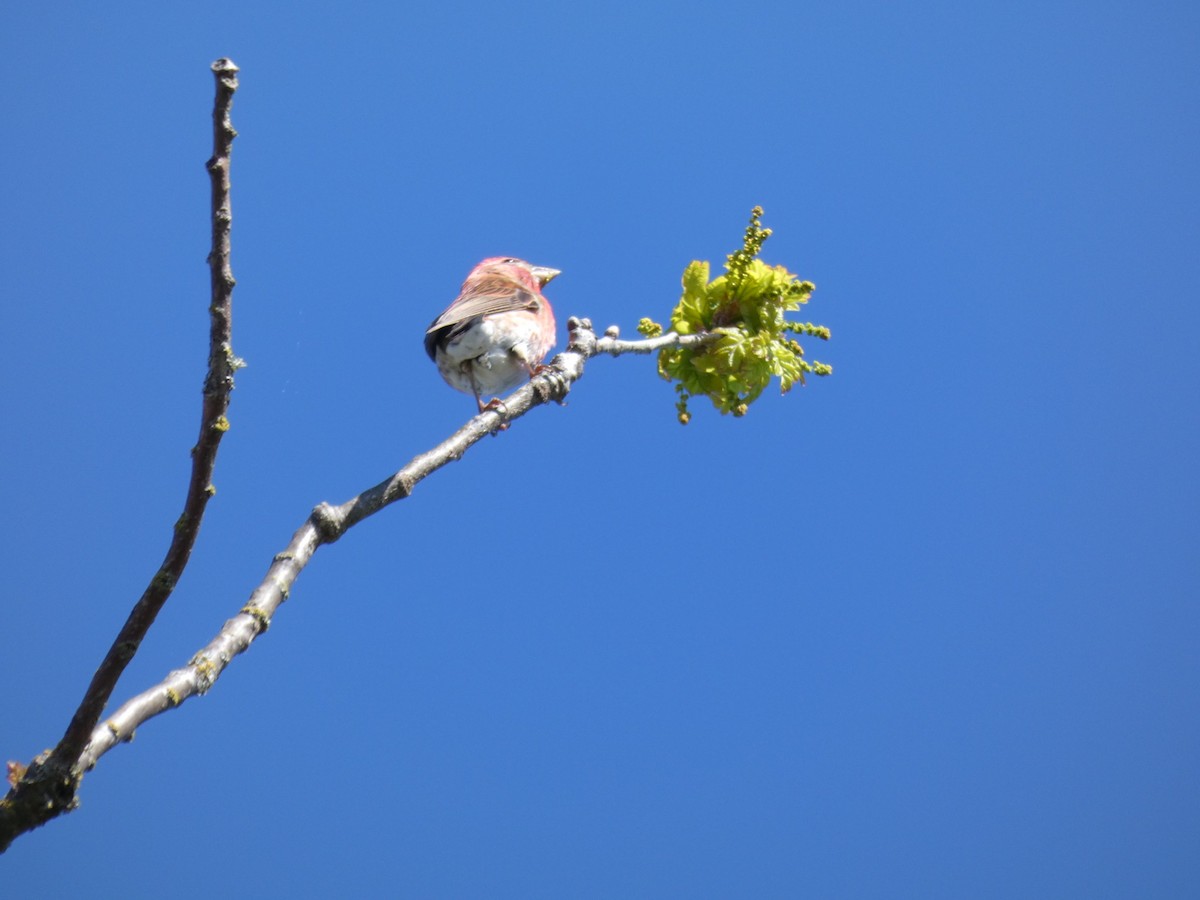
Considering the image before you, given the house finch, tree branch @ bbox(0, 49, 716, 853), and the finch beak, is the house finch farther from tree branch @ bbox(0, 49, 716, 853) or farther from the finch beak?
tree branch @ bbox(0, 49, 716, 853)

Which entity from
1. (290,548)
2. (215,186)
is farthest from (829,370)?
(215,186)

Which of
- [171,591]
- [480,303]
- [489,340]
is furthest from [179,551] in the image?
[480,303]

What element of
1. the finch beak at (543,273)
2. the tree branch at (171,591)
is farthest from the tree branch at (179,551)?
the finch beak at (543,273)

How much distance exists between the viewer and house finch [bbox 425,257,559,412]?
683 centimetres

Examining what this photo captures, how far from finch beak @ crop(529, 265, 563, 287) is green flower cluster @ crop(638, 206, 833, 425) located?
2114mm

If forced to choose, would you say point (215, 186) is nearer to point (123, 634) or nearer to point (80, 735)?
point (123, 634)

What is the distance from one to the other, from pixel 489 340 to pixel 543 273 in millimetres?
1999

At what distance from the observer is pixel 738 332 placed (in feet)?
21.2

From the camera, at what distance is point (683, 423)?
639cm

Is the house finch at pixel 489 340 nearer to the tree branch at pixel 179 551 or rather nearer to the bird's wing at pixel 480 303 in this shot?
the bird's wing at pixel 480 303

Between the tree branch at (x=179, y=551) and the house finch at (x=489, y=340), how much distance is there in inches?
164

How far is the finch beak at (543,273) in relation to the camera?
855 cm

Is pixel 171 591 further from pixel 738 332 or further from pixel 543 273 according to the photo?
pixel 543 273

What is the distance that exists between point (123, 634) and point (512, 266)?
20.9ft
